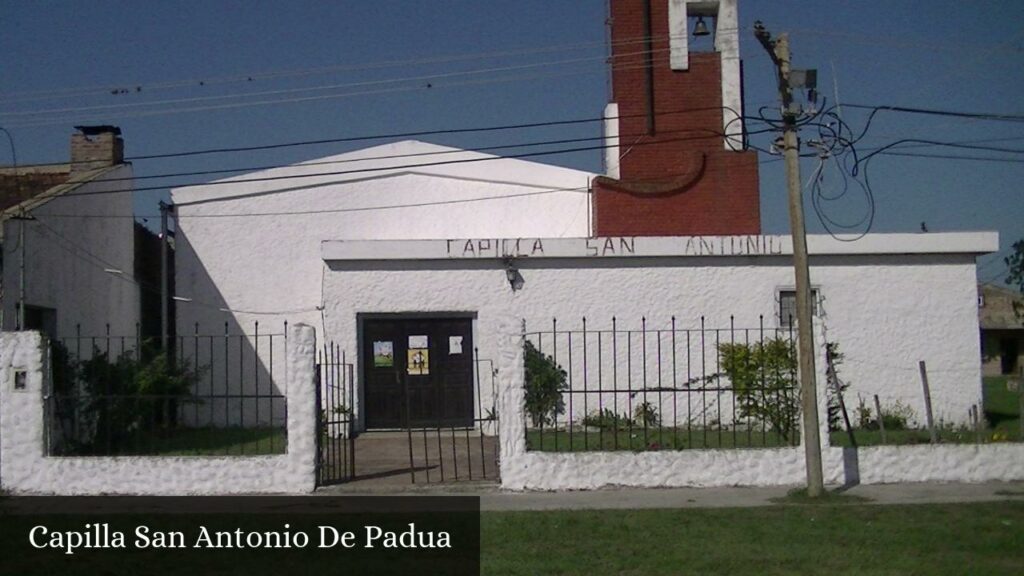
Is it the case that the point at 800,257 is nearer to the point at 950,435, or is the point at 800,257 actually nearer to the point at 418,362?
the point at 950,435

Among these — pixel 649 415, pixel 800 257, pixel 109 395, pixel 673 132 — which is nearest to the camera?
pixel 800 257

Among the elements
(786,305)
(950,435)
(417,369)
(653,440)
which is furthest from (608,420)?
(950,435)

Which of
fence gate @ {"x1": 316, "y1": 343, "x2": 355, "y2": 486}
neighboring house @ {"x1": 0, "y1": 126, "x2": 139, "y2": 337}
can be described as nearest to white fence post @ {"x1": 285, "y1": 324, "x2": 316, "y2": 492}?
fence gate @ {"x1": 316, "y1": 343, "x2": 355, "y2": 486}

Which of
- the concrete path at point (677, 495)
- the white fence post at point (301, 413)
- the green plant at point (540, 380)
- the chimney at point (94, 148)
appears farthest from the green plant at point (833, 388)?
the chimney at point (94, 148)

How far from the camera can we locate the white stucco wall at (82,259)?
16797 mm

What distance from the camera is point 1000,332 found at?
54.3m

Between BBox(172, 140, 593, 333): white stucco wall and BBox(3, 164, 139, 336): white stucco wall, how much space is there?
1.10 meters

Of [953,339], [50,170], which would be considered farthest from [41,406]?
[953,339]

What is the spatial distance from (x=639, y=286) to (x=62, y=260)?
987 cm

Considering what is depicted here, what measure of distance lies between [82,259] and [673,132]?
1138 cm

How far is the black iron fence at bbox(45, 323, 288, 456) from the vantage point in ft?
47.6

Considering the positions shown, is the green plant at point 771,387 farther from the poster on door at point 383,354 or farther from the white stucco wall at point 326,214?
the white stucco wall at point 326,214

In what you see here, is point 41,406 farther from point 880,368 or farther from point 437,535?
point 880,368
